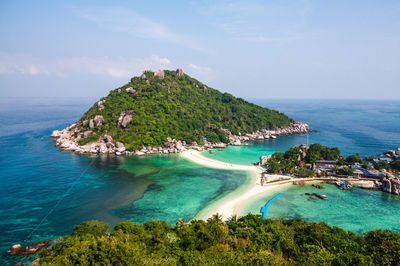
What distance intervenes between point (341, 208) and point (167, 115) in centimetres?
Answer: 6122

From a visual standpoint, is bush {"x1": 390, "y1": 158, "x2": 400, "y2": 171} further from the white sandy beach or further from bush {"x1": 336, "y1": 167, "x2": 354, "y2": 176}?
the white sandy beach

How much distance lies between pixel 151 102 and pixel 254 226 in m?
67.8

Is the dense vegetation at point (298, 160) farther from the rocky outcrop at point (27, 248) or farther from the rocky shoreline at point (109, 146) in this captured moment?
the rocky outcrop at point (27, 248)

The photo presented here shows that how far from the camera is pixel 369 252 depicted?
54.2 feet

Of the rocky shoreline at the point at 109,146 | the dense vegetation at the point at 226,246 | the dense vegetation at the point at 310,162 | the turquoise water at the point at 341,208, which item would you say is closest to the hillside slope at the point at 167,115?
the rocky shoreline at the point at 109,146

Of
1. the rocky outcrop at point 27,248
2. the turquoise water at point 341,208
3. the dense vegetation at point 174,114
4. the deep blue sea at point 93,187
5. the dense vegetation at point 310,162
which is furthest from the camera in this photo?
the dense vegetation at point 174,114

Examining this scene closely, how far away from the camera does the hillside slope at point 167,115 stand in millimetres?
69875

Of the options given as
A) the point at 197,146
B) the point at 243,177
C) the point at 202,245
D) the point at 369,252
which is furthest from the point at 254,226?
the point at 197,146

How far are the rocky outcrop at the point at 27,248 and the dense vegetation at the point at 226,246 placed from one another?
479 centimetres

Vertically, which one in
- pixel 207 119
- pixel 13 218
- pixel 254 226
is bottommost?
pixel 13 218

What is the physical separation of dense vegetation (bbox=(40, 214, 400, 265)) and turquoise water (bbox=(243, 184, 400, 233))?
8.09m

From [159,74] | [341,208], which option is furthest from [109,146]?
[341,208]

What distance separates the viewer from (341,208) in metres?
34.3

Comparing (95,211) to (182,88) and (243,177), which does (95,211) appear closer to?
(243,177)
